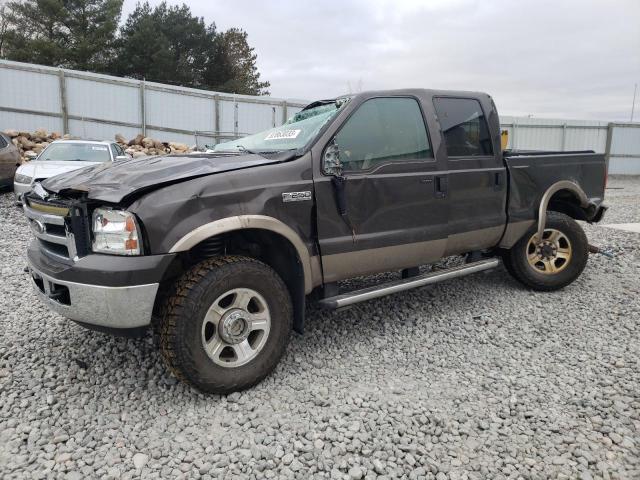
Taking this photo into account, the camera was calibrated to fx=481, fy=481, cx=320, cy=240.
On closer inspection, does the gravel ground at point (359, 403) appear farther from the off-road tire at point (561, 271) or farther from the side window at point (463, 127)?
the side window at point (463, 127)

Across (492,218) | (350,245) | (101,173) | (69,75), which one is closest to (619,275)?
(492,218)

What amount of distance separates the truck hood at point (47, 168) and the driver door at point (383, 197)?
697 cm

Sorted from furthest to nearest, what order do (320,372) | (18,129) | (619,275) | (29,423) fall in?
1. (18,129)
2. (619,275)
3. (320,372)
4. (29,423)

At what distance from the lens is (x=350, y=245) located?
3432mm

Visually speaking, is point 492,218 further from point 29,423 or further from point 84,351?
point 29,423

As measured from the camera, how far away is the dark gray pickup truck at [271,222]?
2725mm

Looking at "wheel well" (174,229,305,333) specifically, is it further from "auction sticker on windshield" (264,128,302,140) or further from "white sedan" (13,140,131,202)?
"white sedan" (13,140,131,202)

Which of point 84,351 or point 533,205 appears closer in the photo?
point 84,351

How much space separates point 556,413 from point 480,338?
109 cm

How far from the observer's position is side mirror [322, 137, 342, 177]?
3295mm

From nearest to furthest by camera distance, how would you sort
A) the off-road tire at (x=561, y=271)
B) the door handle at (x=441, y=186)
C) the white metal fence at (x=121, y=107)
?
the door handle at (x=441, y=186) < the off-road tire at (x=561, y=271) < the white metal fence at (x=121, y=107)

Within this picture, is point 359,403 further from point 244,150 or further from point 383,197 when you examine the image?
point 244,150

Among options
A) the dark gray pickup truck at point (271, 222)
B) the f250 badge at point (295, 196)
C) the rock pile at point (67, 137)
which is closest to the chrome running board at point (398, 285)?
the dark gray pickup truck at point (271, 222)

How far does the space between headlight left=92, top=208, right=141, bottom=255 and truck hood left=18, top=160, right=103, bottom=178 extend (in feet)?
22.6
